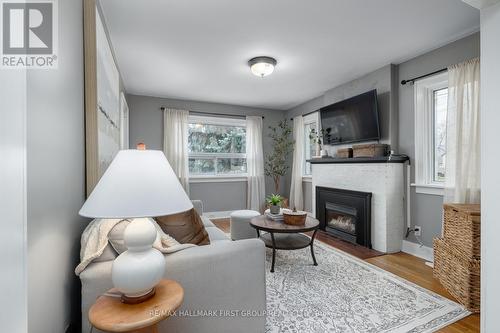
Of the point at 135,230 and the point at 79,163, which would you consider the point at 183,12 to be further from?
the point at 135,230

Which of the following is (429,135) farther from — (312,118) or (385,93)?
(312,118)

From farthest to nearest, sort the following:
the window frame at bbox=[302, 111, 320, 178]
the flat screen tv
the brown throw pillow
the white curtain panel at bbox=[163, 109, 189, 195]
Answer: the window frame at bbox=[302, 111, 320, 178], the white curtain panel at bbox=[163, 109, 189, 195], the flat screen tv, the brown throw pillow

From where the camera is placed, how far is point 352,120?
3488 mm

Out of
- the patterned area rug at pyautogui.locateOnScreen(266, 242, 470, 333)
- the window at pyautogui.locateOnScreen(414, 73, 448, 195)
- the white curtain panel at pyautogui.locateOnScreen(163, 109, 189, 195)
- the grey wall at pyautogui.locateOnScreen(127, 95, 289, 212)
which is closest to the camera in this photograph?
the patterned area rug at pyautogui.locateOnScreen(266, 242, 470, 333)

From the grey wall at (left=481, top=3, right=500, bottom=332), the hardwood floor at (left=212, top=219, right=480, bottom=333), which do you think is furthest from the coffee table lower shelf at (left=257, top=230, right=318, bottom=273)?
the grey wall at (left=481, top=3, right=500, bottom=332)

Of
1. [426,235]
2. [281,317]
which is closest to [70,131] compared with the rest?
[281,317]

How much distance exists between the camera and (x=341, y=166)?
11.7ft

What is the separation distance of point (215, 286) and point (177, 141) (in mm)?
3602

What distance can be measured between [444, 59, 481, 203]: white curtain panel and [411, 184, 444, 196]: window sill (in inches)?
5.4

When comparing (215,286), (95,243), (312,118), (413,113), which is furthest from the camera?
(312,118)

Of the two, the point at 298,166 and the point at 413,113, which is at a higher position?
the point at 413,113

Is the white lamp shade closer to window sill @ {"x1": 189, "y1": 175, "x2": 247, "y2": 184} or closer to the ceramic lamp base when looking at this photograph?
the ceramic lamp base

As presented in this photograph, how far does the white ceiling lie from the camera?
78.6 inches

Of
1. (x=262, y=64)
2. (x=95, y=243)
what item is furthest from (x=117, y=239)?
(x=262, y=64)
